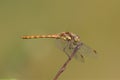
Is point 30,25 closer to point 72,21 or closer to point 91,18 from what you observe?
point 72,21

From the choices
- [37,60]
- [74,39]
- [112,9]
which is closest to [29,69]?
[37,60]

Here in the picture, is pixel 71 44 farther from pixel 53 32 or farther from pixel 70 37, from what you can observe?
pixel 53 32

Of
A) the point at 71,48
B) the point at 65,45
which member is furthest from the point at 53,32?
the point at 71,48

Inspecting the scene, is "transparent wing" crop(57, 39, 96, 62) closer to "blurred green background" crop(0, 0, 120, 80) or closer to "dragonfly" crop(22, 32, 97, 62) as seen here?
"dragonfly" crop(22, 32, 97, 62)

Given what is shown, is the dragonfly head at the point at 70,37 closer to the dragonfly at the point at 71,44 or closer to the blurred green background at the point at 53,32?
the dragonfly at the point at 71,44

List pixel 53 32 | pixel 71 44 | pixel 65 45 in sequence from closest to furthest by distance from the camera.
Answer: pixel 71 44 → pixel 65 45 → pixel 53 32

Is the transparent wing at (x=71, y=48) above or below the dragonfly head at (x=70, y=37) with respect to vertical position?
below

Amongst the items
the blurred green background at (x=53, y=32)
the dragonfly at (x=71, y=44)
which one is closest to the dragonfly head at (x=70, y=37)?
the dragonfly at (x=71, y=44)

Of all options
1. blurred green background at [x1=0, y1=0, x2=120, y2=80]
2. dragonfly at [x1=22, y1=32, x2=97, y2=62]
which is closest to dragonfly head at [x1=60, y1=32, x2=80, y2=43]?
dragonfly at [x1=22, y1=32, x2=97, y2=62]
